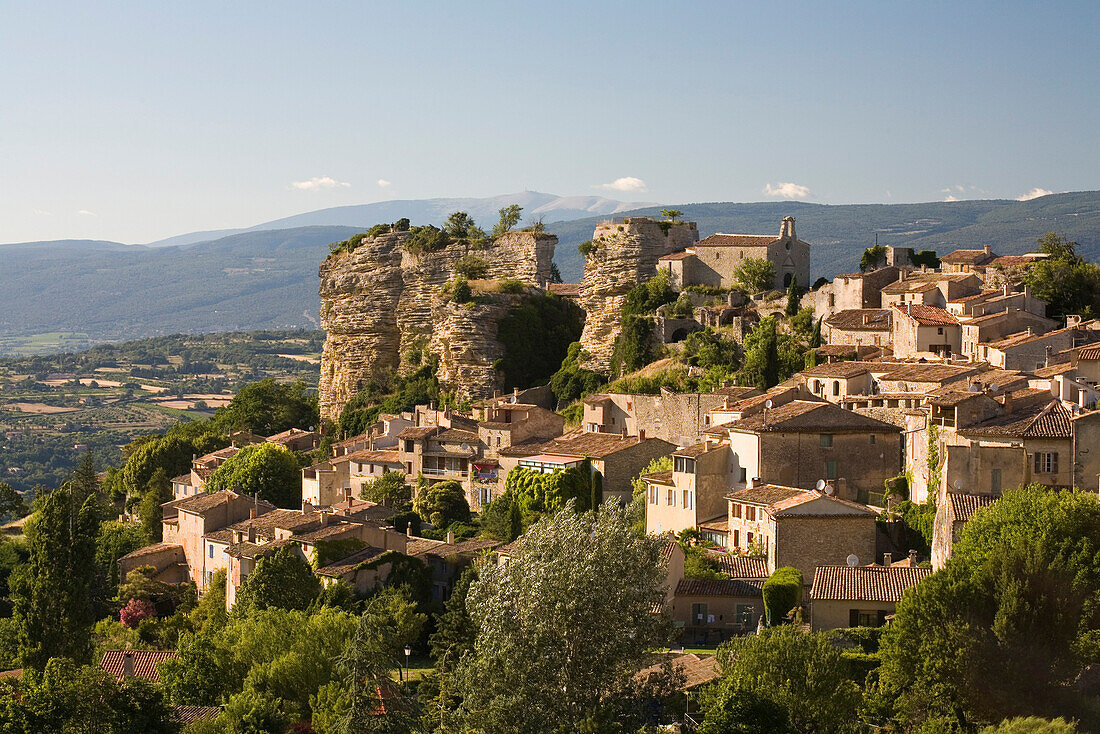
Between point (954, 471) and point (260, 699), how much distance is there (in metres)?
16.9

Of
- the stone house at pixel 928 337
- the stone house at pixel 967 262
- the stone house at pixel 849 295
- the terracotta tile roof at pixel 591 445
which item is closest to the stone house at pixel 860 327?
the stone house at pixel 849 295

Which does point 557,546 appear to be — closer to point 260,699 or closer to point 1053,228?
point 260,699

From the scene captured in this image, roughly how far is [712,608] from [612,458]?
11999mm

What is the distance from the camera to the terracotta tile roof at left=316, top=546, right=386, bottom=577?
42.3 meters

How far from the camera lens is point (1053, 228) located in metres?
172

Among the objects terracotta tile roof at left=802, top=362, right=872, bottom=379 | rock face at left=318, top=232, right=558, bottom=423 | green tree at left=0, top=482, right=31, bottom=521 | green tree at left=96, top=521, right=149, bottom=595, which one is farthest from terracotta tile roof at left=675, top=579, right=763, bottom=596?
green tree at left=0, top=482, right=31, bottom=521

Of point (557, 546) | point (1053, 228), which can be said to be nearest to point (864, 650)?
point (557, 546)

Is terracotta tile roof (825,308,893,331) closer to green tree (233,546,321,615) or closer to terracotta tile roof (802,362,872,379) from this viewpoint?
terracotta tile roof (802,362,872,379)

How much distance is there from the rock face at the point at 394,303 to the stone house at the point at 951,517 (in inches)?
1360

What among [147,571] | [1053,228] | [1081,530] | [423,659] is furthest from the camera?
[1053,228]

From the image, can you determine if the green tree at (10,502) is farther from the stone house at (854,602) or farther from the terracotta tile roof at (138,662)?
the stone house at (854,602)

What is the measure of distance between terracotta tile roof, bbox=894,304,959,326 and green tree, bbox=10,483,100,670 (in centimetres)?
2790

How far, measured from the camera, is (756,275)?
60.2 meters

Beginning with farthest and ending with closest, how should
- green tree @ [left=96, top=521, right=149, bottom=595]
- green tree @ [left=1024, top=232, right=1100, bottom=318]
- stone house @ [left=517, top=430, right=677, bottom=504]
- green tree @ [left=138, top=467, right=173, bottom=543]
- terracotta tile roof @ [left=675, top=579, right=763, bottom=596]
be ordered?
green tree @ [left=138, top=467, right=173, bottom=543]
green tree @ [left=1024, top=232, right=1100, bottom=318]
green tree @ [left=96, top=521, right=149, bottom=595]
stone house @ [left=517, top=430, right=677, bottom=504]
terracotta tile roof @ [left=675, top=579, right=763, bottom=596]
